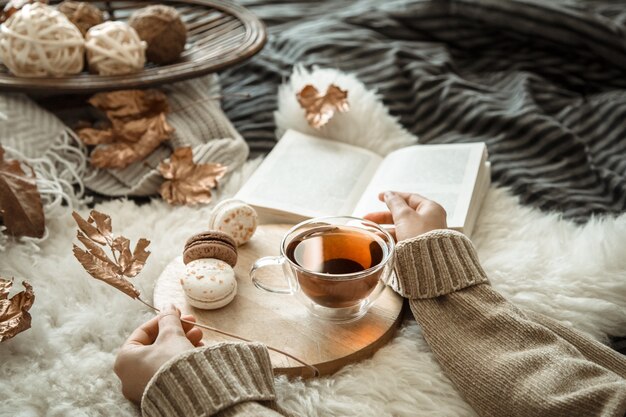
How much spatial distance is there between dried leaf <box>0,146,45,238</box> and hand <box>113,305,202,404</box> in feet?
1.09

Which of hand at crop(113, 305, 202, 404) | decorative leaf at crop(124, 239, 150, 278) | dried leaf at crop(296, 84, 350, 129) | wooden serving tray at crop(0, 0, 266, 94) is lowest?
hand at crop(113, 305, 202, 404)

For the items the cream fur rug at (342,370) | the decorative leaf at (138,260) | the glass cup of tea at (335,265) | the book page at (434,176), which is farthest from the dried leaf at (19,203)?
the book page at (434,176)

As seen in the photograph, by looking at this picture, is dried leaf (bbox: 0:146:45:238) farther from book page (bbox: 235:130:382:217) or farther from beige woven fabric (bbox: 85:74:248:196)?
book page (bbox: 235:130:382:217)

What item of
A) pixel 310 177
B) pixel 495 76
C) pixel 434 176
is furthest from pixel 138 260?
pixel 495 76

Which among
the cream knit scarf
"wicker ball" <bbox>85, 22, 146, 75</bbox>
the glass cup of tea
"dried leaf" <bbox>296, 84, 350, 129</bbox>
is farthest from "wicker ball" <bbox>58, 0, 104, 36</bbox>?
the glass cup of tea

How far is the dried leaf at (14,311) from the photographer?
2.46ft

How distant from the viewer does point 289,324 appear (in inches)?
30.7

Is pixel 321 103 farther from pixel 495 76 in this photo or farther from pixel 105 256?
pixel 105 256

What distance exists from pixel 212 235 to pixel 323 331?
0.62ft

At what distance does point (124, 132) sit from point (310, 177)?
0.34 metres

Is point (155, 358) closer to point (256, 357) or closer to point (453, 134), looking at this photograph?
point (256, 357)

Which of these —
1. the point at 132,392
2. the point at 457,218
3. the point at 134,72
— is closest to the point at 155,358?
the point at 132,392

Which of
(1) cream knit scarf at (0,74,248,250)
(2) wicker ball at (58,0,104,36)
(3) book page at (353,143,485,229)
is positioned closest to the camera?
(3) book page at (353,143,485,229)

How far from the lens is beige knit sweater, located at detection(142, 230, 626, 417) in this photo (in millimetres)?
641
